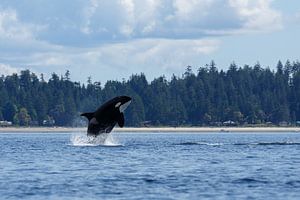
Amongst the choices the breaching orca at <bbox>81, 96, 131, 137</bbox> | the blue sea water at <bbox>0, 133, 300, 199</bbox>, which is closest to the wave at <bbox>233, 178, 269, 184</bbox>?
the blue sea water at <bbox>0, 133, 300, 199</bbox>

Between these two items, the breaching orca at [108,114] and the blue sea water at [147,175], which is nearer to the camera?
the blue sea water at [147,175]

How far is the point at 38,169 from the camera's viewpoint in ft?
187

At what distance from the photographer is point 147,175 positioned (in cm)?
5319

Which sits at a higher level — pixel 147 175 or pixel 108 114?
pixel 108 114

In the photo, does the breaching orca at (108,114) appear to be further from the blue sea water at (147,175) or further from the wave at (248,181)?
the wave at (248,181)

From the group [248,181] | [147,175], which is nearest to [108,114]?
[147,175]

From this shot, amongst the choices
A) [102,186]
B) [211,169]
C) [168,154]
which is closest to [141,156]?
[168,154]

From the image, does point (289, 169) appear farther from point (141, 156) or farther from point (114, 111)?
point (114, 111)

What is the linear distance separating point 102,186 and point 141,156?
19691 millimetres

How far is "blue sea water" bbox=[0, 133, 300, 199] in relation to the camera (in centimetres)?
4600

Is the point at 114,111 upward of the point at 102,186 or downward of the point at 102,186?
upward

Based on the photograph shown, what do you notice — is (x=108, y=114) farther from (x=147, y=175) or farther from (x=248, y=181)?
(x=248, y=181)

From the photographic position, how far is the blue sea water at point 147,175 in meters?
46.0

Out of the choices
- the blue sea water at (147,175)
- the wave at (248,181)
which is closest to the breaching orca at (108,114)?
the blue sea water at (147,175)
